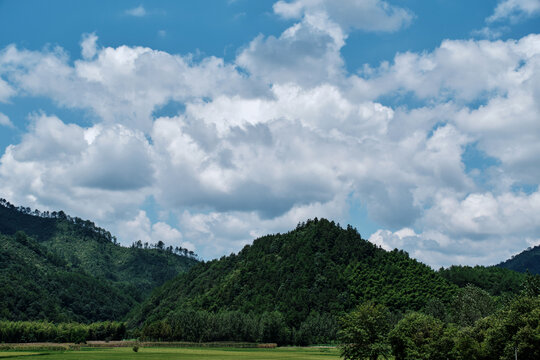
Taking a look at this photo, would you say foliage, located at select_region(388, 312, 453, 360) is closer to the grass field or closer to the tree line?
the tree line

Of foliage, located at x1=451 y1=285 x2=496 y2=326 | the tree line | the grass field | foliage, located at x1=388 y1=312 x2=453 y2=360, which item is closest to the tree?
the tree line

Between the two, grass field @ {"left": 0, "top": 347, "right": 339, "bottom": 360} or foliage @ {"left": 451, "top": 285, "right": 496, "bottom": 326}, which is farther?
foliage @ {"left": 451, "top": 285, "right": 496, "bottom": 326}

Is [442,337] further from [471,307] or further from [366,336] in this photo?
[471,307]

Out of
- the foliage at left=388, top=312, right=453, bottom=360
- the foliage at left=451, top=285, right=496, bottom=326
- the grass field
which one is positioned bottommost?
the grass field

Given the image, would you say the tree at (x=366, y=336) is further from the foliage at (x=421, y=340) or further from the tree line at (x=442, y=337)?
the foliage at (x=421, y=340)

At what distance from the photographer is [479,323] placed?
336 ft

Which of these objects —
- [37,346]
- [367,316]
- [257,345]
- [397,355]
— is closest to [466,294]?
[257,345]

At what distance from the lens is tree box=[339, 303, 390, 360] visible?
90812mm

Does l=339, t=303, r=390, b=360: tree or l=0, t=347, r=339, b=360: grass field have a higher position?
l=339, t=303, r=390, b=360: tree

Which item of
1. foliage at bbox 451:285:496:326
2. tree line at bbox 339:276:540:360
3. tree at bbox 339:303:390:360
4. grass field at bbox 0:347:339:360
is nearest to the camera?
tree line at bbox 339:276:540:360

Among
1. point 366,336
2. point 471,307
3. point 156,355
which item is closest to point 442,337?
point 366,336

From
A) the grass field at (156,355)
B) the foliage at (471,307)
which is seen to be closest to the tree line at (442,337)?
the grass field at (156,355)

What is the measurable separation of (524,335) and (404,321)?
98.8ft

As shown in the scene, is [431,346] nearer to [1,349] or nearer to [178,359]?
[178,359]
